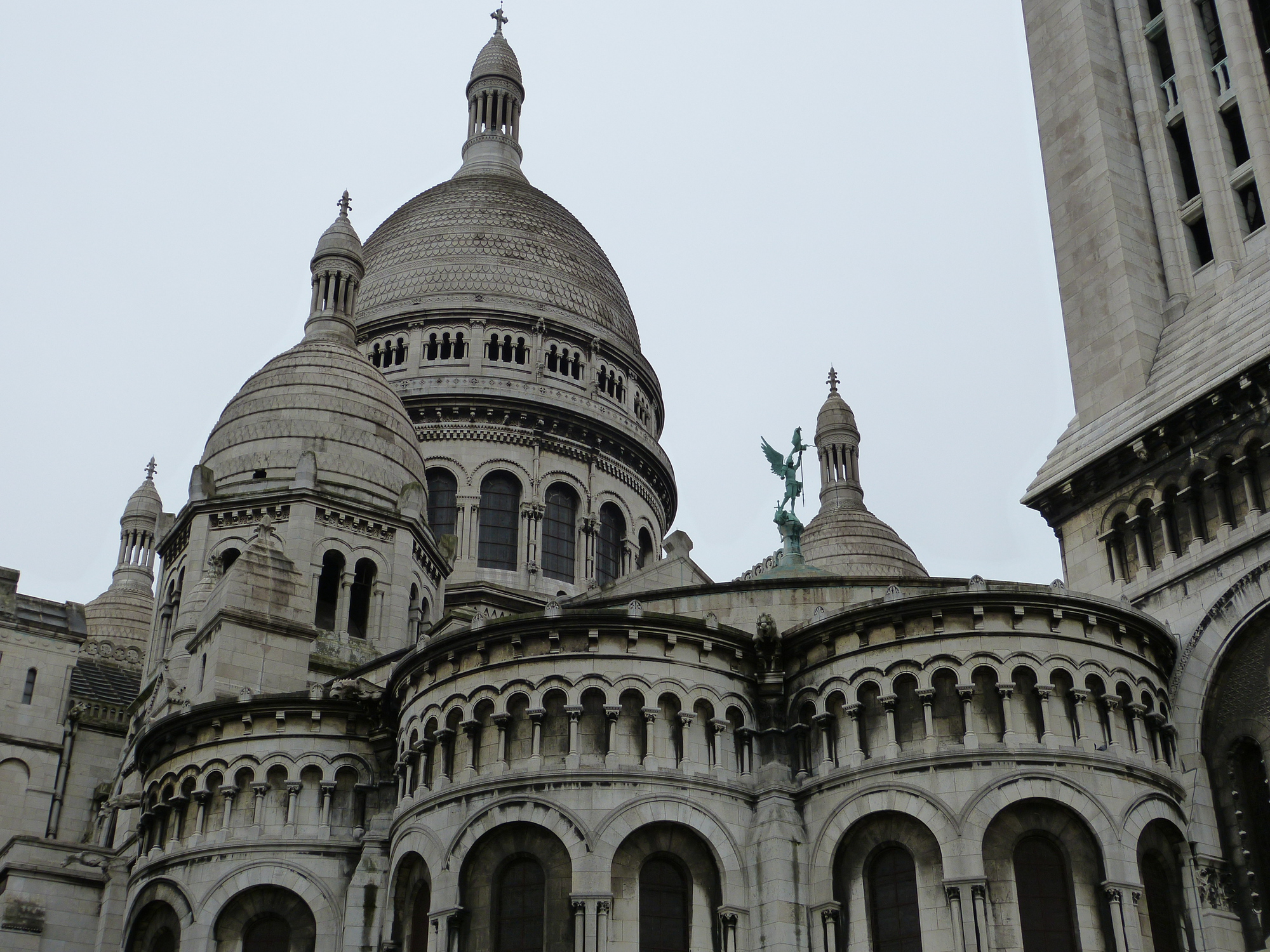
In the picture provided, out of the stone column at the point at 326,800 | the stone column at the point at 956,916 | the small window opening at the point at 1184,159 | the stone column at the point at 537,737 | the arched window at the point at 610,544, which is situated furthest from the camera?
the arched window at the point at 610,544

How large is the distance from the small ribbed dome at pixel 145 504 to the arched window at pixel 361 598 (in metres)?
44.4

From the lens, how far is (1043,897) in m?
30.8

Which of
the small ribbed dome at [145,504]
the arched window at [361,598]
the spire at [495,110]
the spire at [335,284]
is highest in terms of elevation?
the spire at [495,110]

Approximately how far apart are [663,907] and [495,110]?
2298 inches

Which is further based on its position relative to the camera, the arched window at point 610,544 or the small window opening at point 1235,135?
the arched window at point 610,544

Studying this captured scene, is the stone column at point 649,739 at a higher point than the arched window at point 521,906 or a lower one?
higher

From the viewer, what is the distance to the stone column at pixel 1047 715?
31656mm

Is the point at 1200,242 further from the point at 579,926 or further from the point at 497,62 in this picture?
the point at 497,62

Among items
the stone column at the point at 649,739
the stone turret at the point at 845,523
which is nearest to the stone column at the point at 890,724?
the stone column at the point at 649,739

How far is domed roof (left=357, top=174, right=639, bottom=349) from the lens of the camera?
A: 6888cm

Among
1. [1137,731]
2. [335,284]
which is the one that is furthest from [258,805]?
[335,284]

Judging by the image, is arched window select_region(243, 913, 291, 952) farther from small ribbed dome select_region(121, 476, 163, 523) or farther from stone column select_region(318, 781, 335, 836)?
small ribbed dome select_region(121, 476, 163, 523)

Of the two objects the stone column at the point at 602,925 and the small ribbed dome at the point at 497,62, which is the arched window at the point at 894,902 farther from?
the small ribbed dome at the point at 497,62

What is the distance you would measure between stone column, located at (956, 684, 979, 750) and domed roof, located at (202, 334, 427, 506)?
2460 centimetres
